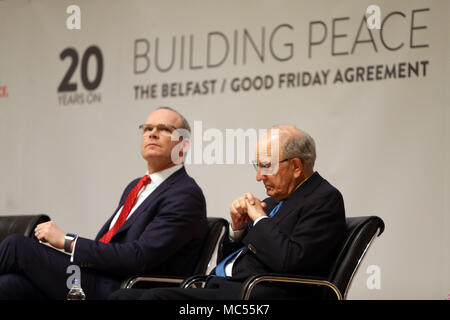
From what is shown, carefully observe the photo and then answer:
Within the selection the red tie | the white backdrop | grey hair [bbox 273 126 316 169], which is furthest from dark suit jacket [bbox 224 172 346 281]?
the white backdrop

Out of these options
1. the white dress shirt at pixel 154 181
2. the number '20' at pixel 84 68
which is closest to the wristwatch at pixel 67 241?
the white dress shirt at pixel 154 181

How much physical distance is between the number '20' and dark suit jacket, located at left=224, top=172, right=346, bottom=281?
3.67 meters

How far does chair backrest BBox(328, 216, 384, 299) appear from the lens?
321 centimetres

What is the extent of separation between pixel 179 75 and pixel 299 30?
1223 mm

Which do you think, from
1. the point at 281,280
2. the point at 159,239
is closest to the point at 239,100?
the point at 159,239

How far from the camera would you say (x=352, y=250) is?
10.5 ft

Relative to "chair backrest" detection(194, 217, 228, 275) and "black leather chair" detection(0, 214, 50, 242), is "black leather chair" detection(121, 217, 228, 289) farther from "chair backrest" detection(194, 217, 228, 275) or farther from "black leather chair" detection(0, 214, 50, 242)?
"black leather chair" detection(0, 214, 50, 242)

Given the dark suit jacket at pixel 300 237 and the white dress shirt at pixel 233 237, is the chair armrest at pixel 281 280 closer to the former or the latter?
the dark suit jacket at pixel 300 237

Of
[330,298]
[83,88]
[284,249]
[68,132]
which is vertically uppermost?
[83,88]

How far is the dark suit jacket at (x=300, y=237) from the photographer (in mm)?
3156

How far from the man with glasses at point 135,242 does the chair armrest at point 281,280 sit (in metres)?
0.84

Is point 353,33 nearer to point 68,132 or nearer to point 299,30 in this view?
point 299,30

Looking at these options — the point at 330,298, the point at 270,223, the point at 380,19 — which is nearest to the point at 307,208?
the point at 270,223

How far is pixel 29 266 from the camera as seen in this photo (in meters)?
3.59
